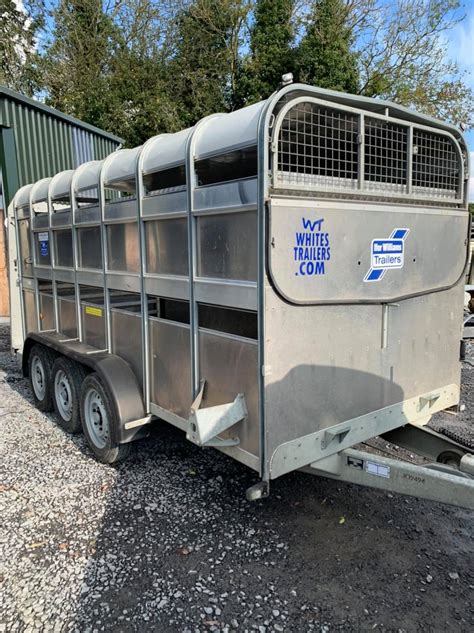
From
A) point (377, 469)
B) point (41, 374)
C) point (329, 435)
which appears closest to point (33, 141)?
point (41, 374)

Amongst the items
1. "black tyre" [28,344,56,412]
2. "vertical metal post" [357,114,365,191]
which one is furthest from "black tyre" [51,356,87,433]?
"vertical metal post" [357,114,365,191]

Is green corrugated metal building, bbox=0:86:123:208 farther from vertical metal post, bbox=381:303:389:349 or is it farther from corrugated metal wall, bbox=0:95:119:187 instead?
vertical metal post, bbox=381:303:389:349

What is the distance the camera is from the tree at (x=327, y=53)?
1619 centimetres

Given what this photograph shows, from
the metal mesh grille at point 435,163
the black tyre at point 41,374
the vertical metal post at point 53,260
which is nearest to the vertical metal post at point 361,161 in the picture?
the metal mesh grille at point 435,163

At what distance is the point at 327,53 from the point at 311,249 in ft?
52.2

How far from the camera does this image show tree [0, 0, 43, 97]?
1938 centimetres

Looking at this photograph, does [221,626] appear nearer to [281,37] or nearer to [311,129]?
[311,129]

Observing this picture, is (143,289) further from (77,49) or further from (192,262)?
(77,49)

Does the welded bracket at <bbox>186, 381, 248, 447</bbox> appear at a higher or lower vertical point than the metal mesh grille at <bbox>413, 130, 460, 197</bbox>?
lower

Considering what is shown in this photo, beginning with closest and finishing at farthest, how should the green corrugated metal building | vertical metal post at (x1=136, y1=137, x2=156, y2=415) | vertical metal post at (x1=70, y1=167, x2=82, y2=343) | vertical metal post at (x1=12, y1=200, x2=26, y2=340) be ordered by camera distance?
vertical metal post at (x1=136, y1=137, x2=156, y2=415) < vertical metal post at (x1=70, y1=167, x2=82, y2=343) < vertical metal post at (x1=12, y1=200, x2=26, y2=340) < the green corrugated metal building

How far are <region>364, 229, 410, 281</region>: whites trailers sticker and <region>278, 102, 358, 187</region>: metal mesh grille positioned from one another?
0.45 meters

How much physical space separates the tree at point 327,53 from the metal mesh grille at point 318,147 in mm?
14619

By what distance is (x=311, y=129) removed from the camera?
284cm

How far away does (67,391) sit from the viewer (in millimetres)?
4957
